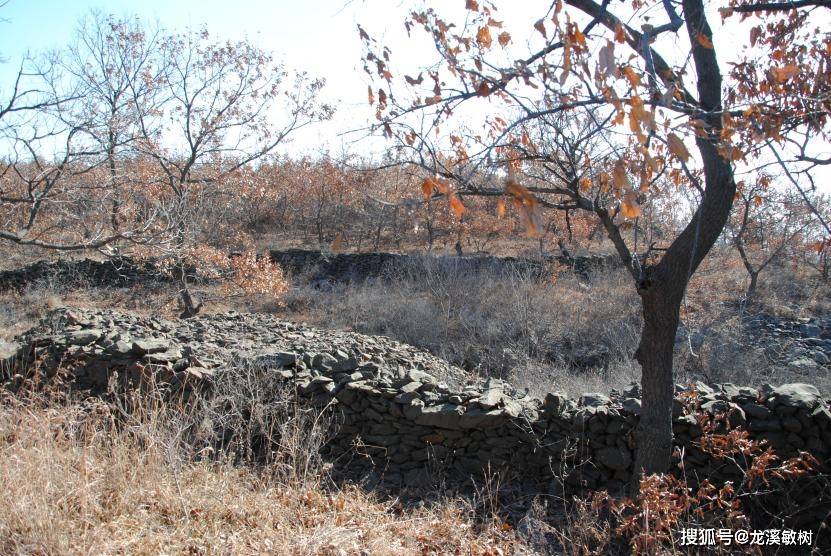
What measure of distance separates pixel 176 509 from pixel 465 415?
8.62ft

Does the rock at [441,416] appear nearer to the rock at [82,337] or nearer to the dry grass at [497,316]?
the dry grass at [497,316]

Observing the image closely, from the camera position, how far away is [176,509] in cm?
384

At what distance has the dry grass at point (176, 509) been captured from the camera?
3422mm

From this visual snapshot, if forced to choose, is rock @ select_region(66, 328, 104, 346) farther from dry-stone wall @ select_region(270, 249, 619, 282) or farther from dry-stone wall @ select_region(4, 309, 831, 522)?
dry-stone wall @ select_region(270, 249, 619, 282)

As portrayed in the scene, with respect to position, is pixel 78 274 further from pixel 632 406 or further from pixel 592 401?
pixel 632 406

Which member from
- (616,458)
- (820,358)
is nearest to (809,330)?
(820,358)

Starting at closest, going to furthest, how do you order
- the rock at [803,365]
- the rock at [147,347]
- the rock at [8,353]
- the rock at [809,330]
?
the rock at [147,347] → the rock at [8,353] → the rock at [803,365] → the rock at [809,330]

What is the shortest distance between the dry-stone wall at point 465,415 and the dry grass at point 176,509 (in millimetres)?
711

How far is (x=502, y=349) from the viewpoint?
10922 mm

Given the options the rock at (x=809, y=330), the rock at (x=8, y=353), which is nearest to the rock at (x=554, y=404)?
the rock at (x=8, y=353)

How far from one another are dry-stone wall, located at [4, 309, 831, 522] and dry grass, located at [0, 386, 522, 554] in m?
0.71

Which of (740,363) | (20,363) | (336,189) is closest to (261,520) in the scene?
(20,363)

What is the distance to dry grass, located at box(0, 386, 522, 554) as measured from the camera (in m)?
3.42

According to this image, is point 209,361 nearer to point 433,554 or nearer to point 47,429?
point 47,429
